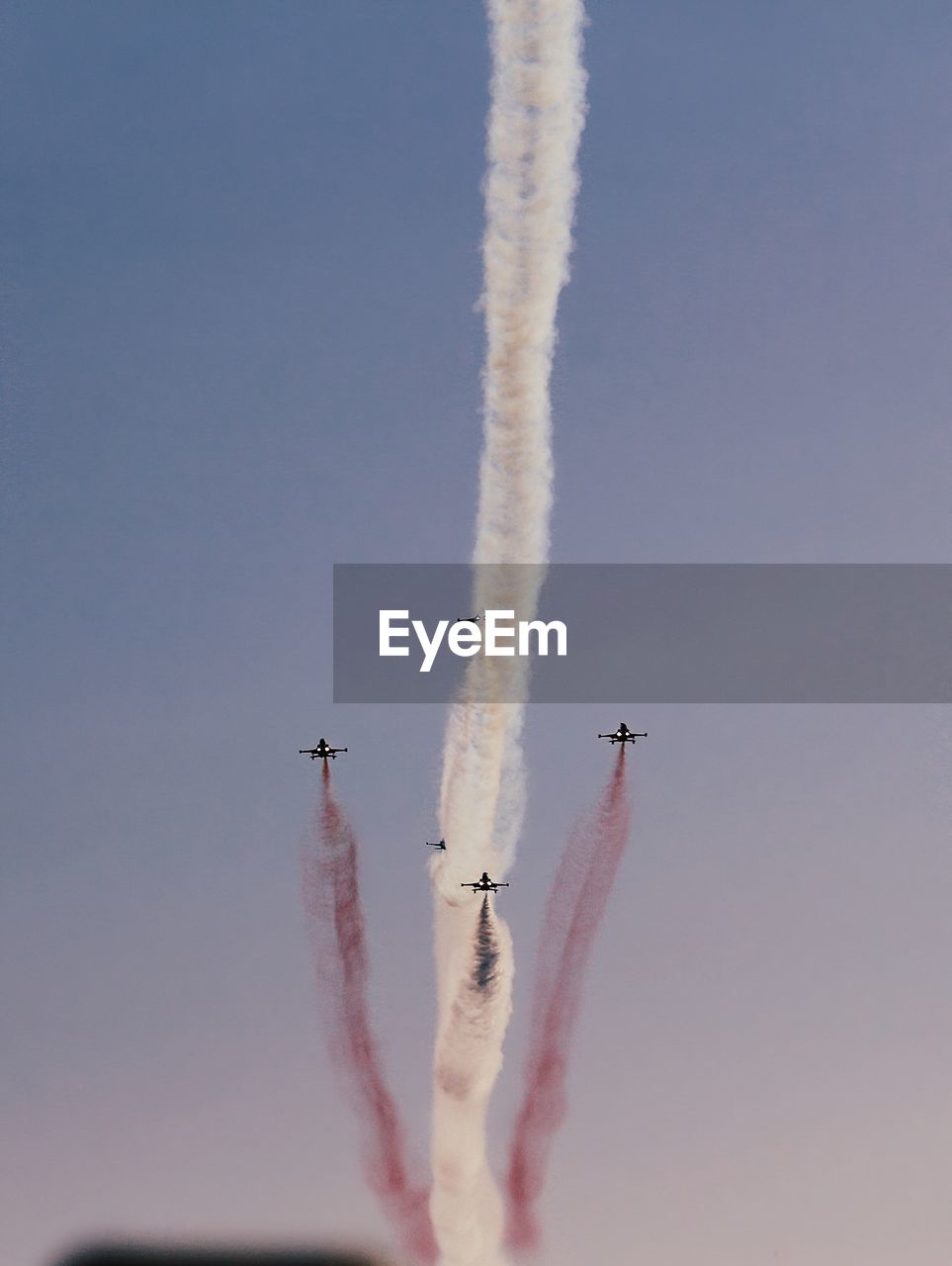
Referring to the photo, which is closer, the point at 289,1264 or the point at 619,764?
the point at 619,764

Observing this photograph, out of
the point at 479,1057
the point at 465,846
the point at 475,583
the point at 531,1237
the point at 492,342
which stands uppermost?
the point at 492,342

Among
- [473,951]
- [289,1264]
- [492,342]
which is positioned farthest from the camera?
[289,1264]

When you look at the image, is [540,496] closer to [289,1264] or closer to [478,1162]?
[478,1162]

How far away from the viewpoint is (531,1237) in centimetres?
9569

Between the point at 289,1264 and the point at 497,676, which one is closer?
the point at 497,676

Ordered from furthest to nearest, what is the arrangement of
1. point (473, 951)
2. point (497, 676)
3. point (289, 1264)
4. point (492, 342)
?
point (289, 1264), point (473, 951), point (497, 676), point (492, 342)

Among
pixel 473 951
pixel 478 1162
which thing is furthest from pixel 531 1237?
pixel 473 951

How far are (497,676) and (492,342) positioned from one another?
13.7m

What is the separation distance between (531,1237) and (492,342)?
39843 mm

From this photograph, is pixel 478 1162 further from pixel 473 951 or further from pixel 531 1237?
pixel 473 951

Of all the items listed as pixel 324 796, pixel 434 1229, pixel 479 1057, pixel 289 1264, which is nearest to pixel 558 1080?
pixel 479 1057

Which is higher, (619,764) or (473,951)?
(619,764)

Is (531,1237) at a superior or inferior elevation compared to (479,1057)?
inferior

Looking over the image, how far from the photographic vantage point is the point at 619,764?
92.6 metres
